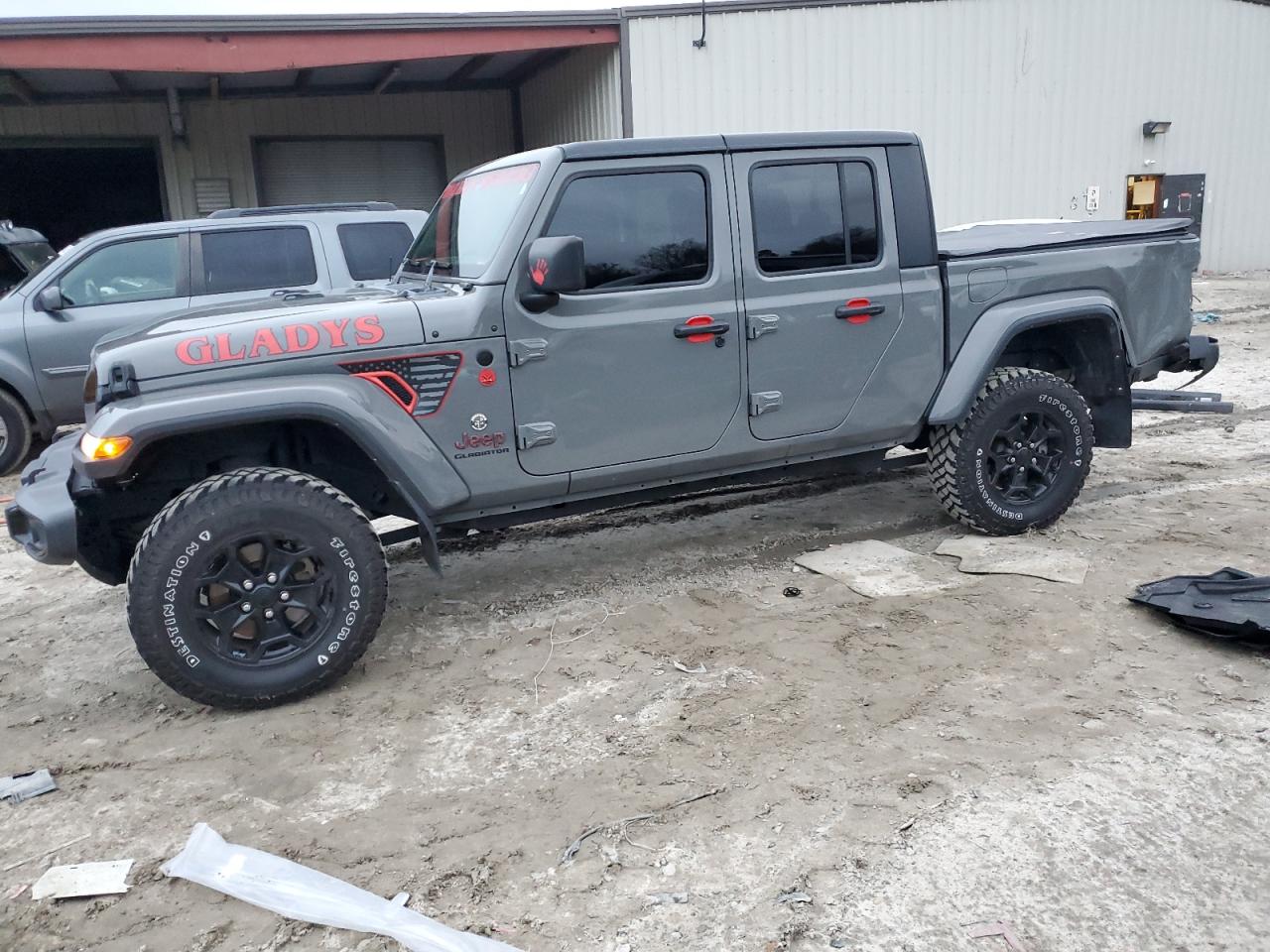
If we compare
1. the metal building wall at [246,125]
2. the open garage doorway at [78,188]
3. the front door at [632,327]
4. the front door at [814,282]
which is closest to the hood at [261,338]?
the front door at [632,327]

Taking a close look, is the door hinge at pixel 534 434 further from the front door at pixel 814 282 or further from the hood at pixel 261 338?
the front door at pixel 814 282

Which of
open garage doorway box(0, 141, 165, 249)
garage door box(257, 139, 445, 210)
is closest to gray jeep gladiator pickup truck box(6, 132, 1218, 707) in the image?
garage door box(257, 139, 445, 210)

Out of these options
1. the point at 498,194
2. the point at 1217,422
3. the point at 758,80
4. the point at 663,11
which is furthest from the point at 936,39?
the point at 498,194

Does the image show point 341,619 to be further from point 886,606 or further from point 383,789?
point 886,606

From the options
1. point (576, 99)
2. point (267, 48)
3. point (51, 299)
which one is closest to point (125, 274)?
point (51, 299)

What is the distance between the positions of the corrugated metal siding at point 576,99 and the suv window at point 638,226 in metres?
9.33

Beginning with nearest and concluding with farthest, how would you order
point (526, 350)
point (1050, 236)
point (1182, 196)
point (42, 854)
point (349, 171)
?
point (42, 854) → point (526, 350) → point (1050, 236) → point (349, 171) → point (1182, 196)

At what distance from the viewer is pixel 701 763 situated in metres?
3.20

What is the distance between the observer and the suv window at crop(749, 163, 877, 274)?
450 centimetres

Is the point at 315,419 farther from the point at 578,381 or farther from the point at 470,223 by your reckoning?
the point at 470,223

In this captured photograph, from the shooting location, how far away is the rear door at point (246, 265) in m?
7.51

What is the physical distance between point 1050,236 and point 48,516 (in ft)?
15.7

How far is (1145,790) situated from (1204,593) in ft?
4.97

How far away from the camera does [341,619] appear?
3.73 m
